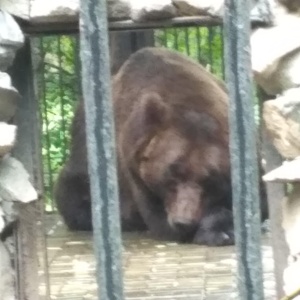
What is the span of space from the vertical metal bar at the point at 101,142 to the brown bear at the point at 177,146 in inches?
85.0

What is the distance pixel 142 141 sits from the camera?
3701mm

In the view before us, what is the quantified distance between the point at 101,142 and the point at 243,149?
22cm

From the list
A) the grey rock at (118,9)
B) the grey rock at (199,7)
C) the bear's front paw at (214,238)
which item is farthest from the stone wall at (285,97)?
the bear's front paw at (214,238)

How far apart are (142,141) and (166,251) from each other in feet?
1.41

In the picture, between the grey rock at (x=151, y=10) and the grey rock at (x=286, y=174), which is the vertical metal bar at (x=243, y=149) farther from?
the grey rock at (x=151, y=10)

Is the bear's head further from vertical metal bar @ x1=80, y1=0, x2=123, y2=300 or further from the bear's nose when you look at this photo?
vertical metal bar @ x1=80, y1=0, x2=123, y2=300

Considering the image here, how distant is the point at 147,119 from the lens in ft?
12.1

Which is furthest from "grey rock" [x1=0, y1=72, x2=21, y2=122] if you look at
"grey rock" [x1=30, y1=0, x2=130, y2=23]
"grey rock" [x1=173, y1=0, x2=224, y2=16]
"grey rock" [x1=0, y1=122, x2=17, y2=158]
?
"grey rock" [x1=173, y1=0, x2=224, y2=16]

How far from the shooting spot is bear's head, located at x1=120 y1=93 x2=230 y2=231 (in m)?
3.66

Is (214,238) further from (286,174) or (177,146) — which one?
(286,174)

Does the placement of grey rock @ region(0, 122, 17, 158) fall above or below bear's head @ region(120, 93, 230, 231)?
above

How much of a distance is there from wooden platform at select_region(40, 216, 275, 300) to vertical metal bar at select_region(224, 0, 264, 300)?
4.16 ft

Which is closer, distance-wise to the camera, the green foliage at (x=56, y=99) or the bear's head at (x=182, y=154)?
the bear's head at (x=182, y=154)

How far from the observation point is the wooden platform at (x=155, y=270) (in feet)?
9.53
